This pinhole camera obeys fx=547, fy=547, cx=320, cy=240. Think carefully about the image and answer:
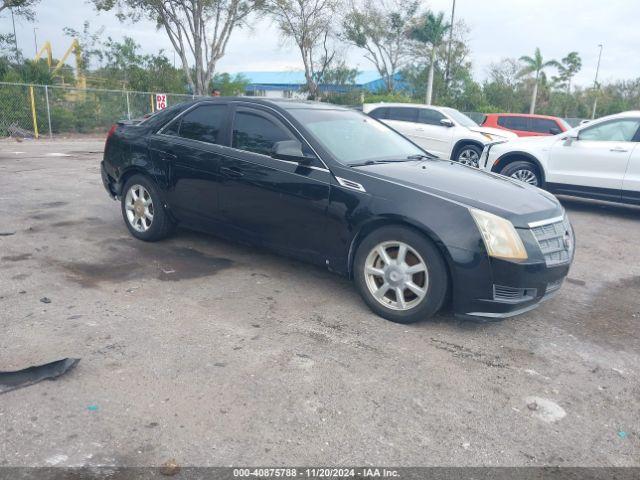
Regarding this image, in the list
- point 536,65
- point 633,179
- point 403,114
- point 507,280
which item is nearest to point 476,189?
point 507,280

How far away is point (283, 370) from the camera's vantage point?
3355mm

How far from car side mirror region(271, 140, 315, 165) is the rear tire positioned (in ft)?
19.2

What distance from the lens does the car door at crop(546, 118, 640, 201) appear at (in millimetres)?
8547

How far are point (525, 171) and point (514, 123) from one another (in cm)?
747

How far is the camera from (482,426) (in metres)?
2.91

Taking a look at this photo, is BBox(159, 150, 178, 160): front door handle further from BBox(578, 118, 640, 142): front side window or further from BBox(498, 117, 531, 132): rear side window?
BBox(498, 117, 531, 132): rear side window

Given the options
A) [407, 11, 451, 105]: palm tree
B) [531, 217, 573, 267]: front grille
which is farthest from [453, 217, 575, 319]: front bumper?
[407, 11, 451, 105]: palm tree

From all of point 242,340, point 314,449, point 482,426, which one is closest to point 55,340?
point 242,340

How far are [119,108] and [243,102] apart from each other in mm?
20539

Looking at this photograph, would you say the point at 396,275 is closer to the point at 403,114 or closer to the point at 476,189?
the point at 476,189

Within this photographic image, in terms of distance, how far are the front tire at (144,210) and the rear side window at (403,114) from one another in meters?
9.26

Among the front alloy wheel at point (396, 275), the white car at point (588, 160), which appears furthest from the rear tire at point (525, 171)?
the front alloy wheel at point (396, 275)

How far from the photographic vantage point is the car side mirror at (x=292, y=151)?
4520mm

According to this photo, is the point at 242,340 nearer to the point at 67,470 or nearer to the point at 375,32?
the point at 67,470
